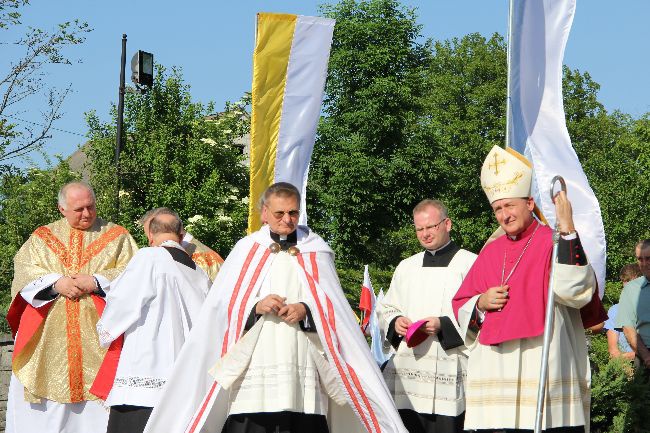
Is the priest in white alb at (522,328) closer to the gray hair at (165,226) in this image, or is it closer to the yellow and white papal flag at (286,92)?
the gray hair at (165,226)

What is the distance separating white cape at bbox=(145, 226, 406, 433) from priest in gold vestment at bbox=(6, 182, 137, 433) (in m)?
2.46

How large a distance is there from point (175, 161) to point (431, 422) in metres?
17.6

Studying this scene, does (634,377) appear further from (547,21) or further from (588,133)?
(588,133)

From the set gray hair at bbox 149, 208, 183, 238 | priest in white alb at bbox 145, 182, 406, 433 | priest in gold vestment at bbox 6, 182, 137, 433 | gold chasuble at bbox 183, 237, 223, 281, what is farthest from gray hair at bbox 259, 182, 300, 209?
priest in gold vestment at bbox 6, 182, 137, 433

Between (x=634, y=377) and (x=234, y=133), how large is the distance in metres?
21.9

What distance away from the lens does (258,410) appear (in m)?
6.79

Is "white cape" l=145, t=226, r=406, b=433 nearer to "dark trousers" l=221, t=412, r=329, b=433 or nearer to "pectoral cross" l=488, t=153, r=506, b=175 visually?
"dark trousers" l=221, t=412, r=329, b=433

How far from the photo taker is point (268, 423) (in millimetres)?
6883

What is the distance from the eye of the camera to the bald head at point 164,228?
8398 mm

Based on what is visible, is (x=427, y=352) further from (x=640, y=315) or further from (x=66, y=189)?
(x=66, y=189)

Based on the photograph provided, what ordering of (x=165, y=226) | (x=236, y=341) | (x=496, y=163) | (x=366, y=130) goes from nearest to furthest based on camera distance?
(x=496, y=163), (x=236, y=341), (x=165, y=226), (x=366, y=130)

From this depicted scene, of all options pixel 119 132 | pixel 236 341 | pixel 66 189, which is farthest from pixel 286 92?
pixel 119 132

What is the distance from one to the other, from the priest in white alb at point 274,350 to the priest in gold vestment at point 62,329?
8.18ft

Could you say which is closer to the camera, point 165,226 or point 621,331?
point 165,226
